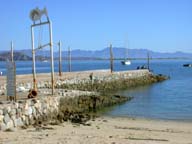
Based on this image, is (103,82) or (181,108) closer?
(181,108)

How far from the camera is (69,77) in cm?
3978

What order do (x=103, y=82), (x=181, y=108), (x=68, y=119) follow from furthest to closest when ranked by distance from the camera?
(x=103, y=82), (x=181, y=108), (x=68, y=119)

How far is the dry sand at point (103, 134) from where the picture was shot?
45.7ft

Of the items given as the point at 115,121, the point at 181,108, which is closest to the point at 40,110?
the point at 115,121

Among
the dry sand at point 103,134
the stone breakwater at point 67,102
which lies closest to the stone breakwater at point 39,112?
the stone breakwater at point 67,102

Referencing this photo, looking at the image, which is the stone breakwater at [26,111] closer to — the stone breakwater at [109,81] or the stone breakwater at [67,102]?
the stone breakwater at [67,102]

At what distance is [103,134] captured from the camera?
16125 mm

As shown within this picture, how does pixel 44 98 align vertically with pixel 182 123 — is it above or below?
above

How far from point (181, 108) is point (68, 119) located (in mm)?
12085

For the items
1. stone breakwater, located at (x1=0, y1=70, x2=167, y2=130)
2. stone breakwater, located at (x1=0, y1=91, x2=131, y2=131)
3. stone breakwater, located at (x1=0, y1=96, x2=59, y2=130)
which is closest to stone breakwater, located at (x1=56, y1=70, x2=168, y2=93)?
stone breakwater, located at (x1=0, y1=70, x2=167, y2=130)

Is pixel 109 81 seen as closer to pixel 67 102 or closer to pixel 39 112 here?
pixel 67 102

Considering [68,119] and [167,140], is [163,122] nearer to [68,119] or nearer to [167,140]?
[68,119]

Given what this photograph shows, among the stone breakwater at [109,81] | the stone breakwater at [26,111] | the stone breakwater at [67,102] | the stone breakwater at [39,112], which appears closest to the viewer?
the stone breakwater at [26,111]

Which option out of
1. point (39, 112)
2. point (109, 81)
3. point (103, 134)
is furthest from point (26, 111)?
point (109, 81)
